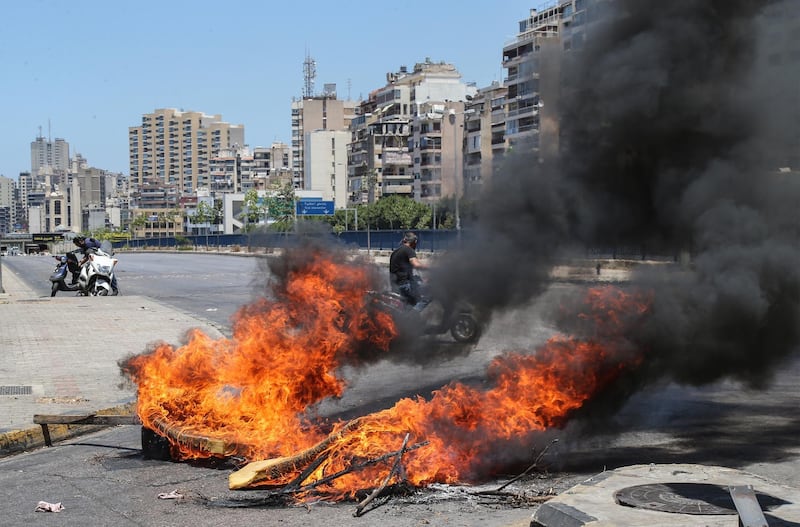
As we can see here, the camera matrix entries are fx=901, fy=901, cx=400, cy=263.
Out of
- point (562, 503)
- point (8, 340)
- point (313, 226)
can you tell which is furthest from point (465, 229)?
point (8, 340)

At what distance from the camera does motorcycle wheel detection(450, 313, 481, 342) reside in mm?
10500

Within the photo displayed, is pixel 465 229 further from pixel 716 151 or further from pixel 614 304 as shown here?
pixel 716 151

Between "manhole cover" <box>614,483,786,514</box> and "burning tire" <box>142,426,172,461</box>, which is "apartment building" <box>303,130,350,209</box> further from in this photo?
"manhole cover" <box>614,483,786,514</box>

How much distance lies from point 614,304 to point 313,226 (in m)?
3.33

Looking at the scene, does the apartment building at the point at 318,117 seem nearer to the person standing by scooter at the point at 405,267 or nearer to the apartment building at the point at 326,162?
the apartment building at the point at 326,162

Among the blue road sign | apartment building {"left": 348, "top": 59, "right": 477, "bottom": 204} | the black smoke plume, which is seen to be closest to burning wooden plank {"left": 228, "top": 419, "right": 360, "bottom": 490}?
the black smoke plume

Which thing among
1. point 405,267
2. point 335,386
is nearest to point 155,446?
point 335,386

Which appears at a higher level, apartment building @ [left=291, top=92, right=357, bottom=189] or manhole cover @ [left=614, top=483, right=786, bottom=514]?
apartment building @ [left=291, top=92, right=357, bottom=189]

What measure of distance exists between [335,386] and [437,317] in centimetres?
254

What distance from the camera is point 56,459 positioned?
8.23m

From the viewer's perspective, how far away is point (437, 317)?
10.8 meters

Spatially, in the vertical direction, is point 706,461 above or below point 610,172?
below

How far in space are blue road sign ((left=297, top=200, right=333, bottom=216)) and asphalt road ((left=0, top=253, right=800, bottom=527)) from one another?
70.2 m

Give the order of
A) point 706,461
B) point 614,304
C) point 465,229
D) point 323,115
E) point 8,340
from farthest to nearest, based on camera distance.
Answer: point 323,115, point 8,340, point 465,229, point 614,304, point 706,461
